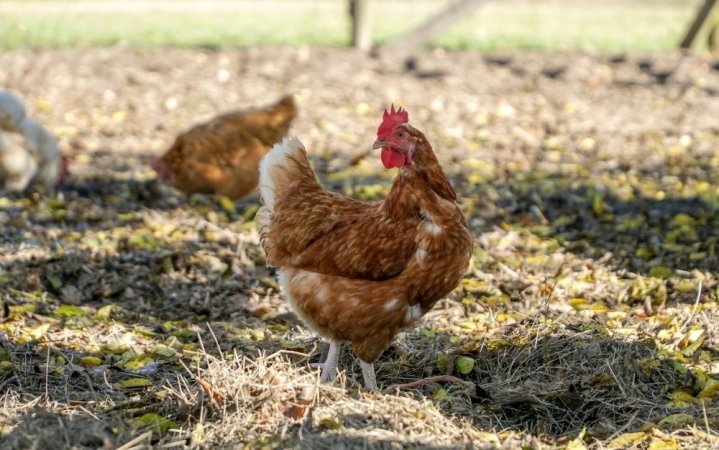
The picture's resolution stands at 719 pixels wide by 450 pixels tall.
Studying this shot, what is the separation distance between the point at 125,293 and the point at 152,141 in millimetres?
3804

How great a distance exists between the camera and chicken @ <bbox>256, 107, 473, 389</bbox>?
3.73 m

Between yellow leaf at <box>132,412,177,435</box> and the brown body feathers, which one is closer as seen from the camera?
yellow leaf at <box>132,412,177,435</box>

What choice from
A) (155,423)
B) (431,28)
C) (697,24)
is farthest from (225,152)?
(697,24)

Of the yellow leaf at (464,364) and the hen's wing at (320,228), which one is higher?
the hen's wing at (320,228)

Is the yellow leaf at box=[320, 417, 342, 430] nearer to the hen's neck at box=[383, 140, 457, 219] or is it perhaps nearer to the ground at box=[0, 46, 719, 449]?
the ground at box=[0, 46, 719, 449]

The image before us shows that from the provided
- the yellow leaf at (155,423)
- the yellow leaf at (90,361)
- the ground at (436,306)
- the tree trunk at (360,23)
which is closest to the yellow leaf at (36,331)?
the ground at (436,306)

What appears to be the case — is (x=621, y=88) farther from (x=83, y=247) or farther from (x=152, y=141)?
(x=83, y=247)

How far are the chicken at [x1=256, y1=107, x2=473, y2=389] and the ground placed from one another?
279mm

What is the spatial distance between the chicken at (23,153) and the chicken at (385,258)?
12.2 feet

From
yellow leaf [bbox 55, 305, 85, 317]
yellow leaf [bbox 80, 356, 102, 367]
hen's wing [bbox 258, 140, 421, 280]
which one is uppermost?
hen's wing [bbox 258, 140, 421, 280]

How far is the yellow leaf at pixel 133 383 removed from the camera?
3982 millimetres

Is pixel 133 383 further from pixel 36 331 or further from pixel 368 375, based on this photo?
pixel 368 375

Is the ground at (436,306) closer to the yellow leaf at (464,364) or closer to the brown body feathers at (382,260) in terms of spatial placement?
the yellow leaf at (464,364)

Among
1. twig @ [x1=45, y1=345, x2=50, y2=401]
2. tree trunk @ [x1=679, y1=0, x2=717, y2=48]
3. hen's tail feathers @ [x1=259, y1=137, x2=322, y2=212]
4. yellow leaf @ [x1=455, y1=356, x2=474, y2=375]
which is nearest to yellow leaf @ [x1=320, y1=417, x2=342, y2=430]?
yellow leaf @ [x1=455, y1=356, x2=474, y2=375]
